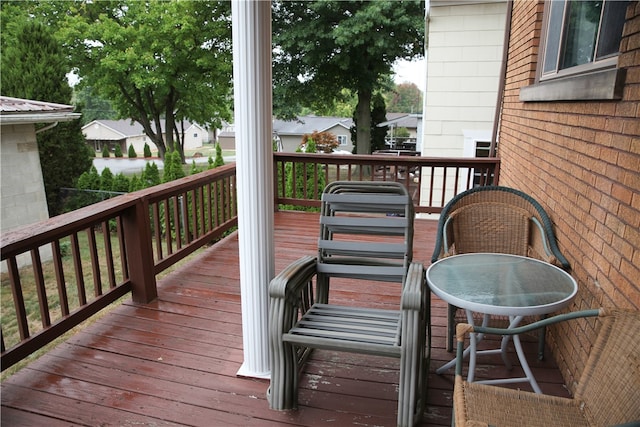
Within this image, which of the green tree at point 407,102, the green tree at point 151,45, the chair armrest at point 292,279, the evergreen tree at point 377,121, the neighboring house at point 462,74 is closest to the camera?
the chair armrest at point 292,279

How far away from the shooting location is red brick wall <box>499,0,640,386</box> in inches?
66.8

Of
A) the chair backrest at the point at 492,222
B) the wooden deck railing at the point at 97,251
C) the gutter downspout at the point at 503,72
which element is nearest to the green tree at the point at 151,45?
the wooden deck railing at the point at 97,251

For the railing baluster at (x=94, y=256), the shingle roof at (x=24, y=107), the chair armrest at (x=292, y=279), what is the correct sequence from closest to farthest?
the chair armrest at (x=292, y=279) → the railing baluster at (x=94, y=256) → the shingle roof at (x=24, y=107)

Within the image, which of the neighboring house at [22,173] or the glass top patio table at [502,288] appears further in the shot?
the neighboring house at [22,173]

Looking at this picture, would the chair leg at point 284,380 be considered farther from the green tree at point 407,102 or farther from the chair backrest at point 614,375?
the green tree at point 407,102

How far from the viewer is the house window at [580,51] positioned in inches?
78.2

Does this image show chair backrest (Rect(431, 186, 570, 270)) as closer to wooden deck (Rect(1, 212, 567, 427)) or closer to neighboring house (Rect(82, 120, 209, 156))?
wooden deck (Rect(1, 212, 567, 427))

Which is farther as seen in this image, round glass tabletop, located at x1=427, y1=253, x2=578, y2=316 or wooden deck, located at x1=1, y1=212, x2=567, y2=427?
wooden deck, located at x1=1, y1=212, x2=567, y2=427

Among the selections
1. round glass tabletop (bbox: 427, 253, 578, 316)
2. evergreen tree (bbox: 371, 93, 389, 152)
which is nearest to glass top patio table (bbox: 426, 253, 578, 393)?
round glass tabletop (bbox: 427, 253, 578, 316)

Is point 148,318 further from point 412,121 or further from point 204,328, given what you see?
point 412,121

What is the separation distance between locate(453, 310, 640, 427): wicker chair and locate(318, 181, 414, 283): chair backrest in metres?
0.95

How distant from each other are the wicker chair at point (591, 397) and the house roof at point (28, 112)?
6.48 meters

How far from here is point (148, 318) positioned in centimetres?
296

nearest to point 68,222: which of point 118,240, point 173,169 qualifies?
point 118,240
